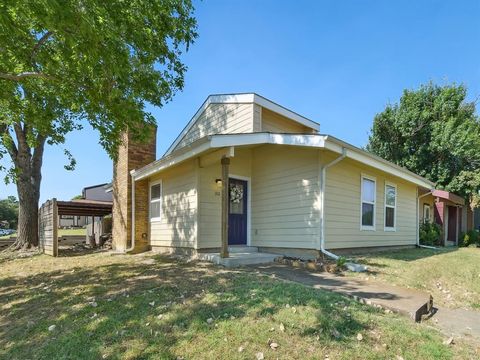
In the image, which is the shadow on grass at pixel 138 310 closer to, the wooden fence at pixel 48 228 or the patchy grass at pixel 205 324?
the patchy grass at pixel 205 324

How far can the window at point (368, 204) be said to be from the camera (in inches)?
380

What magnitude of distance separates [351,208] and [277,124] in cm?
377

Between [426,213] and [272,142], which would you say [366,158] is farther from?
[426,213]

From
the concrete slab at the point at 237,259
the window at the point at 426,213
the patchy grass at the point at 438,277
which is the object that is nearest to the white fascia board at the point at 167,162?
the concrete slab at the point at 237,259

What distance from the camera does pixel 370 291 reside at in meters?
5.36

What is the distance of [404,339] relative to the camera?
139 inches

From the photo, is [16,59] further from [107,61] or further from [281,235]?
[281,235]

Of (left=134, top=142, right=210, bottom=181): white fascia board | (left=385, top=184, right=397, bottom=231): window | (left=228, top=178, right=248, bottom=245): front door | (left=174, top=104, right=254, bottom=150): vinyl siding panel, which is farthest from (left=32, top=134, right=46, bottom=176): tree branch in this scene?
(left=385, top=184, right=397, bottom=231): window

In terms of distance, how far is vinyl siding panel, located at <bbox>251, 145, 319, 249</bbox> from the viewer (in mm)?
8180

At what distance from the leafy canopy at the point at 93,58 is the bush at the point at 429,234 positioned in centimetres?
1227

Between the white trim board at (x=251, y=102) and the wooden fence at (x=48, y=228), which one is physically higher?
the white trim board at (x=251, y=102)

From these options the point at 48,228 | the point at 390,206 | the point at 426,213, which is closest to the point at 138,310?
the point at 48,228

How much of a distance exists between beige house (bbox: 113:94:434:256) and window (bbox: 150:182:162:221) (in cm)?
7

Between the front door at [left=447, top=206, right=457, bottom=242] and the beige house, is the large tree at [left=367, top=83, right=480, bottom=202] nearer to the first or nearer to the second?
the front door at [left=447, top=206, right=457, bottom=242]
